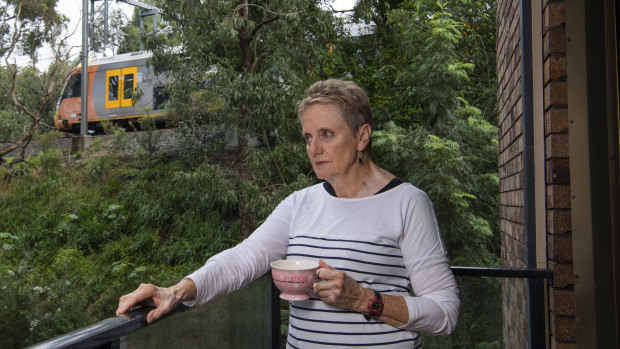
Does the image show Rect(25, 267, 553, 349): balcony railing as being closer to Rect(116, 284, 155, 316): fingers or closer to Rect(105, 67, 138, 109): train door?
Rect(116, 284, 155, 316): fingers

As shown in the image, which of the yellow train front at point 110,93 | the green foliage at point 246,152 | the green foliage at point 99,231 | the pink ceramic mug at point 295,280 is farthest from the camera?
the yellow train front at point 110,93

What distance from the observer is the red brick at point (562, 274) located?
1422mm

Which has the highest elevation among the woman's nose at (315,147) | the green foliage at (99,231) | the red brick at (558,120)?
the red brick at (558,120)

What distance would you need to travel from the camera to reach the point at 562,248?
144 centimetres

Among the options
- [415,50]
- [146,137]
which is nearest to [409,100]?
[415,50]

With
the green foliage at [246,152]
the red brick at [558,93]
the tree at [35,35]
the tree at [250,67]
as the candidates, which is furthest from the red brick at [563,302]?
the tree at [35,35]

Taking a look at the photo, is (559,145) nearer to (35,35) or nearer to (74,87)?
(35,35)

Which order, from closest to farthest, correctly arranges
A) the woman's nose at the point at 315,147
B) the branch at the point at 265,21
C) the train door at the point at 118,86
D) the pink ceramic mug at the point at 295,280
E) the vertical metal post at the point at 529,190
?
the pink ceramic mug at the point at 295,280 → the woman's nose at the point at 315,147 → the vertical metal post at the point at 529,190 → the branch at the point at 265,21 → the train door at the point at 118,86

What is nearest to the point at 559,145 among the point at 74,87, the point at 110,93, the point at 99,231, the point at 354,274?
the point at 354,274

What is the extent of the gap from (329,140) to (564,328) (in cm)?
86

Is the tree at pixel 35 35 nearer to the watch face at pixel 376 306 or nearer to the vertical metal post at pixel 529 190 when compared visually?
the vertical metal post at pixel 529 190

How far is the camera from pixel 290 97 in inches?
282

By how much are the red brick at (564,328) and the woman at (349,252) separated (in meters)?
0.46

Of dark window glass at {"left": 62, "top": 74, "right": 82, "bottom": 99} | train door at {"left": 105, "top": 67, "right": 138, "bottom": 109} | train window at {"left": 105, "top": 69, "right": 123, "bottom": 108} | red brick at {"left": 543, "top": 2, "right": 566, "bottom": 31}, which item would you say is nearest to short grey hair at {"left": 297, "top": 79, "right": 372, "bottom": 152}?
red brick at {"left": 543, "top": 2, "right": 566, "bottom": 31}
